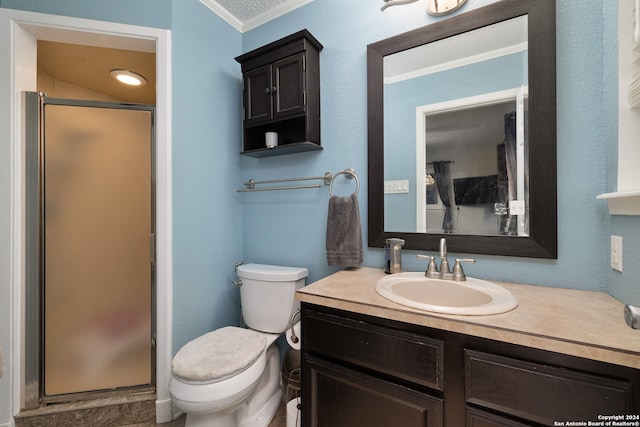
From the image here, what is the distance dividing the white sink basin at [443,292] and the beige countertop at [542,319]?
0.11 feet

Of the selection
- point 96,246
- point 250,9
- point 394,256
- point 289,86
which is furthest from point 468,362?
point 250,9

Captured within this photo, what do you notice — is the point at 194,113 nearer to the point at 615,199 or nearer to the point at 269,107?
the point at 269,107

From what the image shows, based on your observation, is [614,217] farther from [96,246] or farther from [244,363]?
[96,246]

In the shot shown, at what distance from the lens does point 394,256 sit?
122cm

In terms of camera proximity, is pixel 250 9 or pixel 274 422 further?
pixel 250 9

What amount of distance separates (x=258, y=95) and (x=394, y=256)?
49.0 inches

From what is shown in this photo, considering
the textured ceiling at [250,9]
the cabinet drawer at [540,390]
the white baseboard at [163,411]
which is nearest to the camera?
the cabinet drawer at [540,390]

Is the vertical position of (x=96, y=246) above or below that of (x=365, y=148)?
below

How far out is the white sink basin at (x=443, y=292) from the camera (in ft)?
2.75

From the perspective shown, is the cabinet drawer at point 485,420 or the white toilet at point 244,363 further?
the white toilet at point 244,363

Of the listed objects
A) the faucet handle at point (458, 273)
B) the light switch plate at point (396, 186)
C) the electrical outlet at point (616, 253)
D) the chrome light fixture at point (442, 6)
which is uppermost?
the chrome light fixture at point (442, 6)

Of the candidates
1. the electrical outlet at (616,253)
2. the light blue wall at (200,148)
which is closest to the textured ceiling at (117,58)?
the light blue wall at (200,148)

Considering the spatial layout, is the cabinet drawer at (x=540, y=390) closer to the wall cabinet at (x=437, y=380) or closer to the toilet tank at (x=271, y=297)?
the wall cabinet at (x=437, y=380)

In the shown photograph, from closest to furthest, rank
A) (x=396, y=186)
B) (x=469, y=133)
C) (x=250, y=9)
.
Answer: (x=469, y=133), (x=396, y=186), (x=250, y=9)
